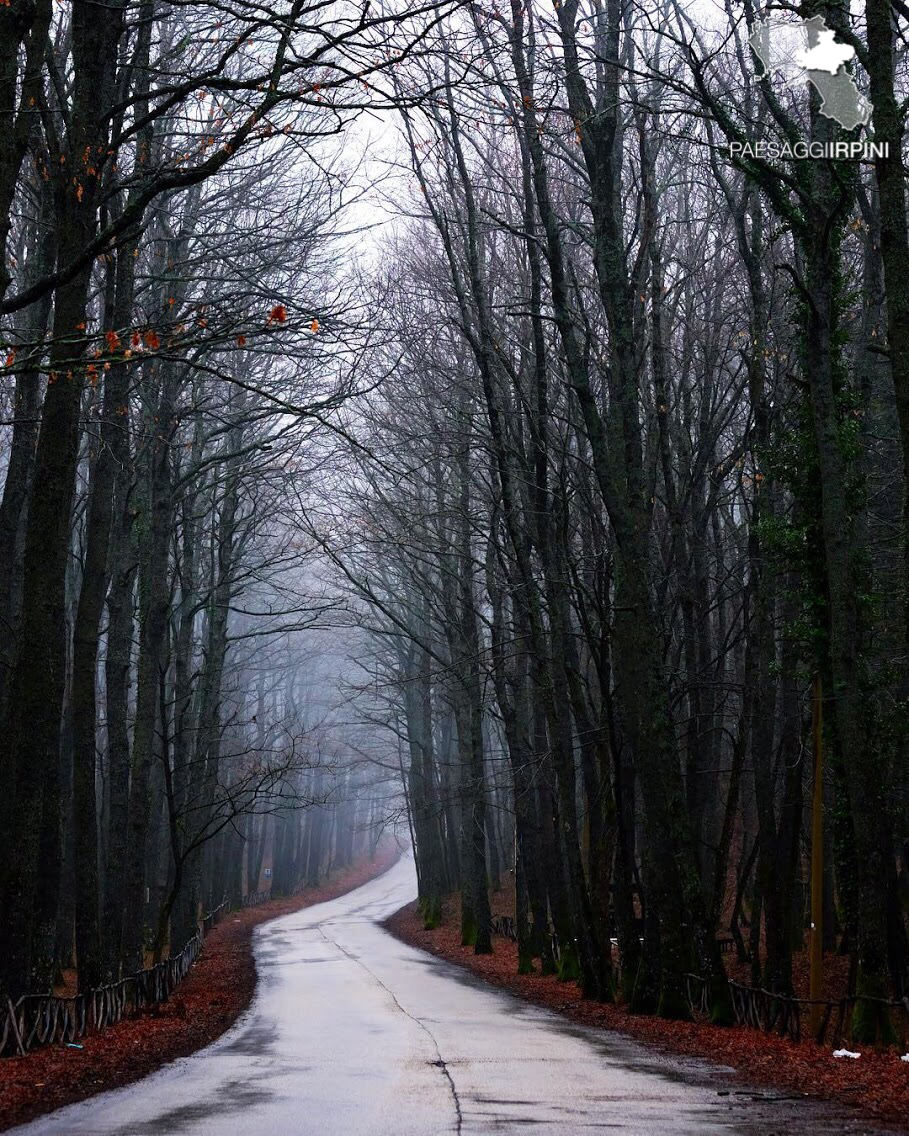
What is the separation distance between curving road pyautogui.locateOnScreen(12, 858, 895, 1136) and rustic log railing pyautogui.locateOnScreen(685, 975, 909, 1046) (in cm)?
205

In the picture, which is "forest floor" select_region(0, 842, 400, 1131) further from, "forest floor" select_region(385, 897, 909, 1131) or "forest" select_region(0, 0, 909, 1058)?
"forest floor" select_region(385, 897, 909, 1131)

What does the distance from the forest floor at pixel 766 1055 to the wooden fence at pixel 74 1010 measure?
5.58 meters

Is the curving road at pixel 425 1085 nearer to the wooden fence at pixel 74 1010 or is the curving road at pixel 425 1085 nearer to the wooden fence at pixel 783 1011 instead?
the wooden fence at pixel 74 1010

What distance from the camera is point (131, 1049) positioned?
11.3m

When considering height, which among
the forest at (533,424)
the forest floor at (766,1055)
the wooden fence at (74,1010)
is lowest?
the forest floor at (766,1055)

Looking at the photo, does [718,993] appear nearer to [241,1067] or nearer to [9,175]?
[241,1067]

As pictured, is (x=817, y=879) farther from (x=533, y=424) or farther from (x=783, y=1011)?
(x=533, y=424)

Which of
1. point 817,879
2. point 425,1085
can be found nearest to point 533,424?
point 817,879

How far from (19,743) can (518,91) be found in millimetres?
12346

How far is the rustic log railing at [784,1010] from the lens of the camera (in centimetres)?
1250

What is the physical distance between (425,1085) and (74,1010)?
5060 millimetres

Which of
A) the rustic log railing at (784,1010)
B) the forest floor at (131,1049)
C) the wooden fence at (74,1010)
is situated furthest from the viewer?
the rustic log railing at (784,1010)

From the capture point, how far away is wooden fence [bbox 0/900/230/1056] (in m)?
10.5

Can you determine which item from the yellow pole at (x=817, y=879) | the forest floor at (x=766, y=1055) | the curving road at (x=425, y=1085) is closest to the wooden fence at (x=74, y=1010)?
the curving road at (x=425, y=1085)
